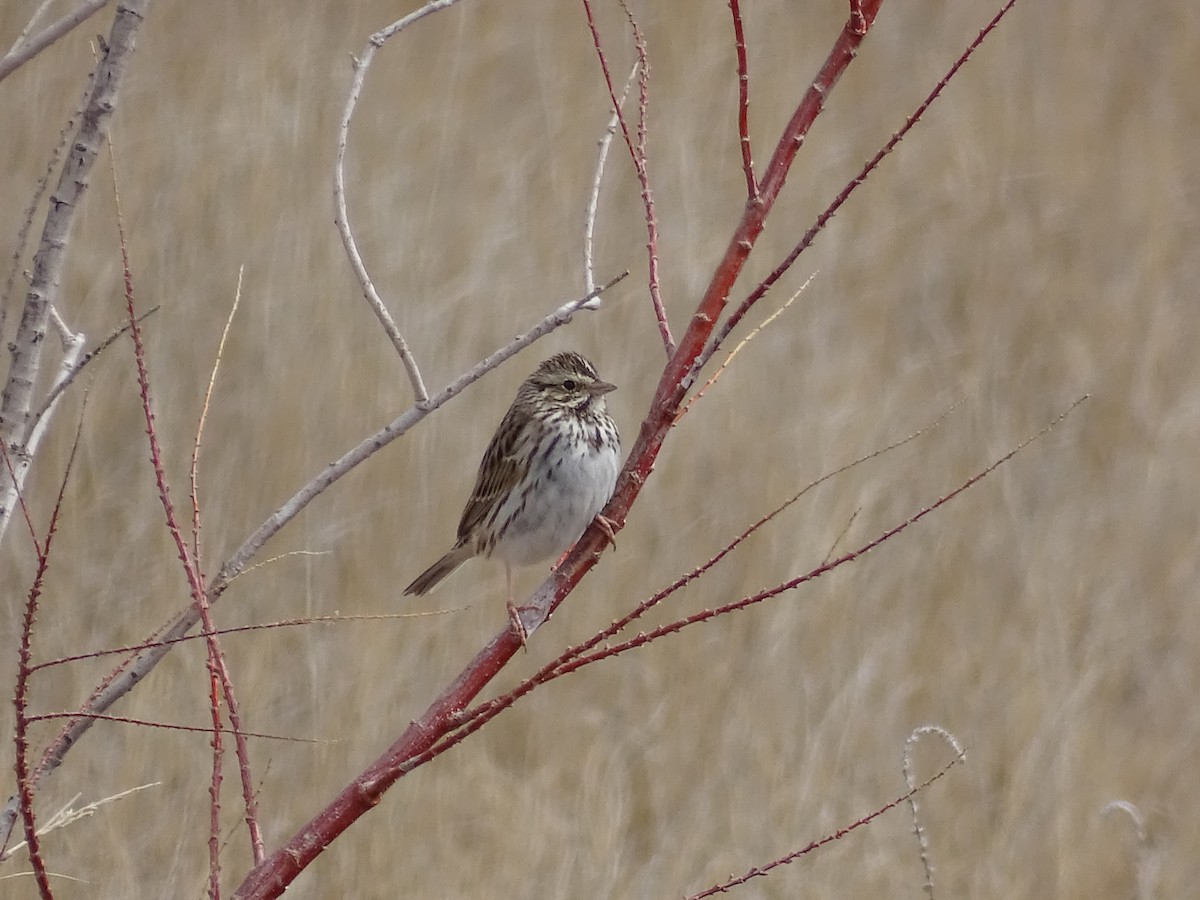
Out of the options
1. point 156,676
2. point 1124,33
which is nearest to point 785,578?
point 156,676

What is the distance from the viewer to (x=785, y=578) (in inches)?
256

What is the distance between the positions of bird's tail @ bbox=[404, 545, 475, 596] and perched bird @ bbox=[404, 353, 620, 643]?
12 centimetres

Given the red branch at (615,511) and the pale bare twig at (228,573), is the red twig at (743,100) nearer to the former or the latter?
the red branch at (615,511)

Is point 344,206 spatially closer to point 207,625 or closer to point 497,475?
point 207,625

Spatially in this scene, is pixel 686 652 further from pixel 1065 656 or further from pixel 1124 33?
pixel 1124 33

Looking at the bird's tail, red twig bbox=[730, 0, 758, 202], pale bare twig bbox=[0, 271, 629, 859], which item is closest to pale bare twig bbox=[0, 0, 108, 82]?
pale bare twig bbox=[0, 271, 629, 859]

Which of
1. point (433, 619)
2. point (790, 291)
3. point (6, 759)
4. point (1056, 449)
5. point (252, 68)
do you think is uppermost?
point (252, 68)

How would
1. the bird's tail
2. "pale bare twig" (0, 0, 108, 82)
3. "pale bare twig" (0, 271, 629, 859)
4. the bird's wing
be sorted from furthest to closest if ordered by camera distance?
the bird's tail
the bird's wing
"pale bare twig" (0, 271, 629, 859)
"pale bare twig" (0, 0, 108, 82)

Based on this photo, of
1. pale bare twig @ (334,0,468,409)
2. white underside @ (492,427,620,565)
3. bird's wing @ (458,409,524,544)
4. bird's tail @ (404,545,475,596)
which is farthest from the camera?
bird's tail @ (404,545,475,596)

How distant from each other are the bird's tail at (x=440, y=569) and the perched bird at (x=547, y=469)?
121 mm

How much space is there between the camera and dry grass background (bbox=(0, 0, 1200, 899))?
591cm

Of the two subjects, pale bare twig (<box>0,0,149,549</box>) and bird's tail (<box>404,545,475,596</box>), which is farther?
bird's tail (<box>404,545,475,596</box>)

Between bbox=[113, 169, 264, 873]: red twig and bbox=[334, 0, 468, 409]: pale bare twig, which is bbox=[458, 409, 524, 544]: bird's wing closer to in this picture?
bbox=[334, 0, 468, 409]: pale bare twig

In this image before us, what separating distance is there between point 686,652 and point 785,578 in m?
0.49
